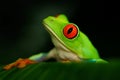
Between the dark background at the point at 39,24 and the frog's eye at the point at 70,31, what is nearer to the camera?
the frog's eye at the point at 70,31

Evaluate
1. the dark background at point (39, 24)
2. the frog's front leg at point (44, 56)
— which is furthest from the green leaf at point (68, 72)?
the dark background at point (39, 24)

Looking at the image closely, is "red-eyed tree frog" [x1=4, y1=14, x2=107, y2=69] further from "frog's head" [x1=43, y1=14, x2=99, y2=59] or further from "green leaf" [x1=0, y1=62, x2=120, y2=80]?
"green leaf" [x1=0, y1=62, x2=120, y2=80]

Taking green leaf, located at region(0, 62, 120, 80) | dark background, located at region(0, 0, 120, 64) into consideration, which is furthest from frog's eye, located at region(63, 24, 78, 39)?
green leaf, located at region(0, 62, 120, 80)

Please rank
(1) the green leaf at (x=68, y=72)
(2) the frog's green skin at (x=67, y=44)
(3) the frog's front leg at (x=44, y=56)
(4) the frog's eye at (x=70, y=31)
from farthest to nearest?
(3) the frog's front leg at (x=44, y=56)
(2) the frog's green skin at (x=67, y=44)
(4) the frog's eye at (x=70, y=31)
(1) the green leaf at (x=68, y=72)

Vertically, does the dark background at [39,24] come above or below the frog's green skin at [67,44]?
above

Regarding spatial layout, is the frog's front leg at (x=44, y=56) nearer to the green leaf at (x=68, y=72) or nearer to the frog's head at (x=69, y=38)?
the frog's head at (x=69, y=38)

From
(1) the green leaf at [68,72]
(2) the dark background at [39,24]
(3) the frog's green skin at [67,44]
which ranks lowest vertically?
(1) the green leaf at [68,72]

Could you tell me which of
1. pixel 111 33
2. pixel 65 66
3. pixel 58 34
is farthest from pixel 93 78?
pixel 111 33

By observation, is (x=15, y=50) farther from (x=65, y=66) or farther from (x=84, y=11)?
(x=65, y=66)
